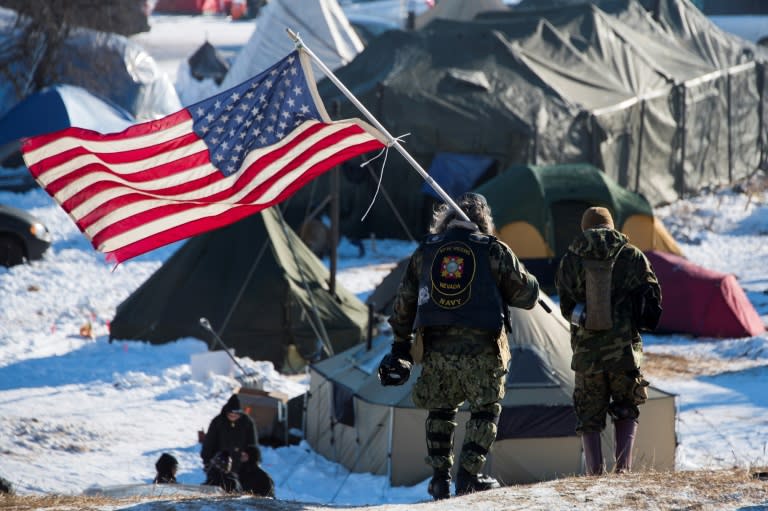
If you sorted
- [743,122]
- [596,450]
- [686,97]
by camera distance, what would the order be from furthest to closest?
[743,122] < [686,97] < [596,450]

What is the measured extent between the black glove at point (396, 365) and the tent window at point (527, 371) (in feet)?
13.9

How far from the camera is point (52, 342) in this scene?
50.7 feet

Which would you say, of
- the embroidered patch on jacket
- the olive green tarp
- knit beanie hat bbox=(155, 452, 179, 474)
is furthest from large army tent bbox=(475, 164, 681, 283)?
the embroidered patch on jacket

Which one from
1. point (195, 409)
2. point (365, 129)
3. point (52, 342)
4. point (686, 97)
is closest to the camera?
point (365, 129)

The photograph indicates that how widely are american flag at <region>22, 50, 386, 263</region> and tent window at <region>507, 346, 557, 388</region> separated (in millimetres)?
3675

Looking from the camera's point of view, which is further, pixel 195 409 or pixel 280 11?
pixel 280 11

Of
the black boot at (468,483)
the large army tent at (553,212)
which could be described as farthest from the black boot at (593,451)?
the large army tent at (553,212)

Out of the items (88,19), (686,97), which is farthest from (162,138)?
(88,19)

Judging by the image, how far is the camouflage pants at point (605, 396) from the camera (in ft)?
22.0

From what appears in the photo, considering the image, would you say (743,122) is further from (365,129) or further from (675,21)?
(365,129)

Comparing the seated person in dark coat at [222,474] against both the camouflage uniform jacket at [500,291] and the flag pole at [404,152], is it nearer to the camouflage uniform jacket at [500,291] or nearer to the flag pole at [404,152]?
the flag pole at [404,152]

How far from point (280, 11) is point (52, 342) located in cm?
1672

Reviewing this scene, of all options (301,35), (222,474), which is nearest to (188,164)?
(222,474)

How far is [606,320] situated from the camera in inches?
260
